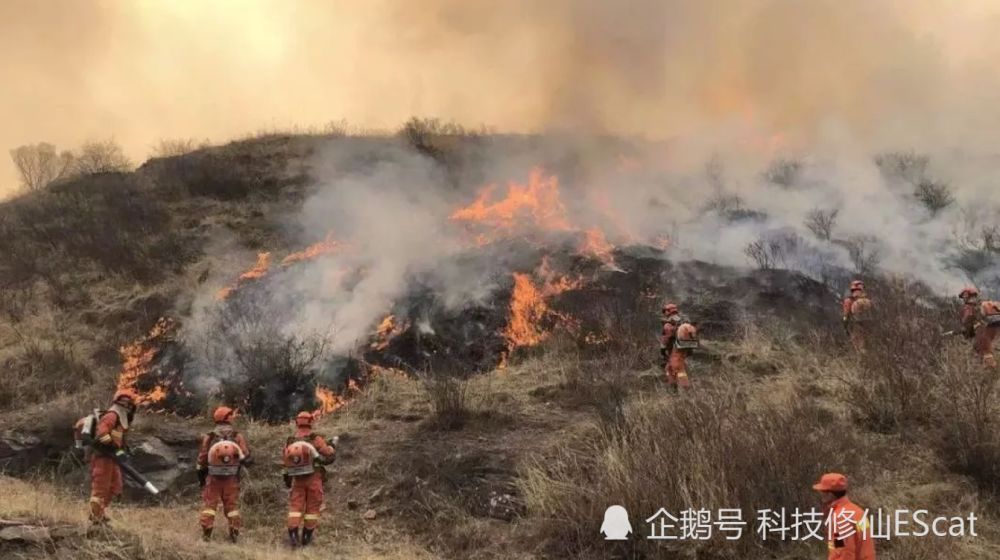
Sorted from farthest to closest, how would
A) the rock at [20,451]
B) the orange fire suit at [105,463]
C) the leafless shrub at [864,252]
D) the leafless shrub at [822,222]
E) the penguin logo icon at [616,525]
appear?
the leafless shrub at [822,222] < the leafless shrub at [864,252] < the rock at [20,451] < the orange fire suit at [105,463] < the penguin logo icon at [616,525]

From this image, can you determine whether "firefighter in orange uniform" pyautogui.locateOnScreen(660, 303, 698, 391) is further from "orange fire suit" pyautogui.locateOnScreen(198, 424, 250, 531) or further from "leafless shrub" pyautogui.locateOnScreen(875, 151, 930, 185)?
"leafless shrub" pyautogui.locateOnScreen(875, 151, 930, 185)

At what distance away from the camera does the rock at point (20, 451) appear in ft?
30.1

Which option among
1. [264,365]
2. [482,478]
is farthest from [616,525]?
[264,365]

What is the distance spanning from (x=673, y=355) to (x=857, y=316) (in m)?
3.27

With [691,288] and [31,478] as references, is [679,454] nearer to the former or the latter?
[31,478]

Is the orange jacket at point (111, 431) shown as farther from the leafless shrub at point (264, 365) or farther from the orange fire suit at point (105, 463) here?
the leafless shrub at point (264, 365)

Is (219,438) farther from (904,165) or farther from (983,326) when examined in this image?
(904,165)

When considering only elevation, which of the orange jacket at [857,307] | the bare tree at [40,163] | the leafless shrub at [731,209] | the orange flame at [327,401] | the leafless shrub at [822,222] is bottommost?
the orange flame at [327,401]

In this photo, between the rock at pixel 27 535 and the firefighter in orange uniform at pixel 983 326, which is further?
the firefighter in orange uniform at pixel 983 326

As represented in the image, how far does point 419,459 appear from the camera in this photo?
332 inches

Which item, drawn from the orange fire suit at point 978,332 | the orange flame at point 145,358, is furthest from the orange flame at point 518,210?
the orange fire suit at point 978,332

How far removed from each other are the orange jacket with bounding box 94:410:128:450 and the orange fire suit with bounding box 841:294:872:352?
974 centimetres

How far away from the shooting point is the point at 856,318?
10766 mm

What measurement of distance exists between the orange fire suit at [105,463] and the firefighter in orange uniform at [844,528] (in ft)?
21.7
